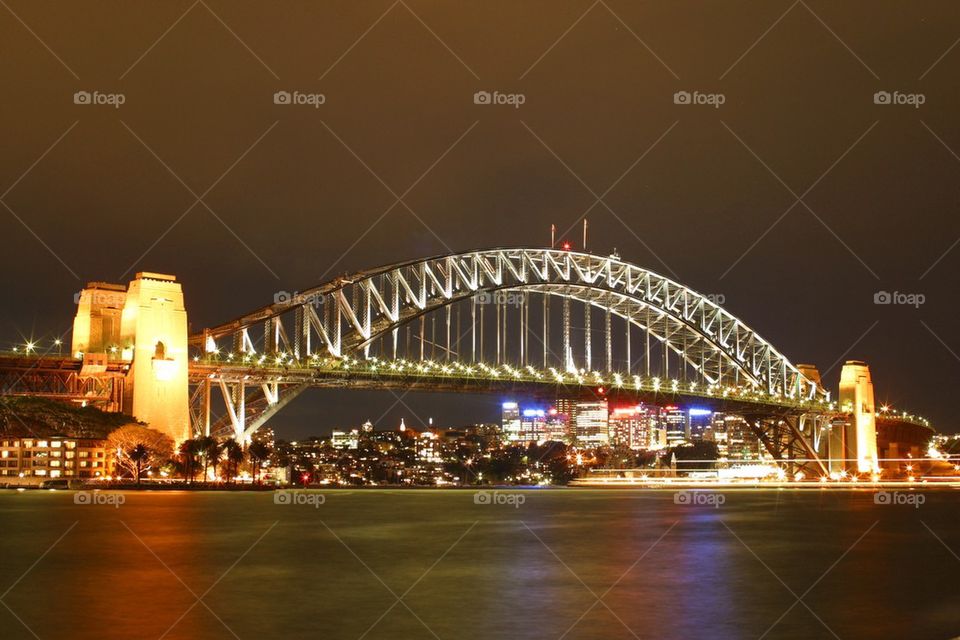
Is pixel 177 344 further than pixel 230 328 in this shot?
No

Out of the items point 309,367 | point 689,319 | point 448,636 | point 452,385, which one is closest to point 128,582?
point 448,636

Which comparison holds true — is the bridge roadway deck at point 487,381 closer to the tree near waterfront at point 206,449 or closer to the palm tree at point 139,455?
the tree near waterfront at point 206,449

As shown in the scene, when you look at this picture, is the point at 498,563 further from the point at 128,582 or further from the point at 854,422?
the point at 854,422

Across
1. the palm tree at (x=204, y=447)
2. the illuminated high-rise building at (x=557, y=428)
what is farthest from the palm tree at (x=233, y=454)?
the illuminated high-rise building at (x=557, y=428)

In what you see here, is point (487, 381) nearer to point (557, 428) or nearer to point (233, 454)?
point (233, 454)

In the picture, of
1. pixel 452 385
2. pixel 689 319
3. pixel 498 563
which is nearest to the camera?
pixel 498 563

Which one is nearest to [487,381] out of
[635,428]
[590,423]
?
[590,423]

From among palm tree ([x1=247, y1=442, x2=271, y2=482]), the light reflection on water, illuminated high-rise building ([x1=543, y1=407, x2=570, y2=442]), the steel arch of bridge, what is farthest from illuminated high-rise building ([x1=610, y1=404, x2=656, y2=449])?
the light reflection on water
